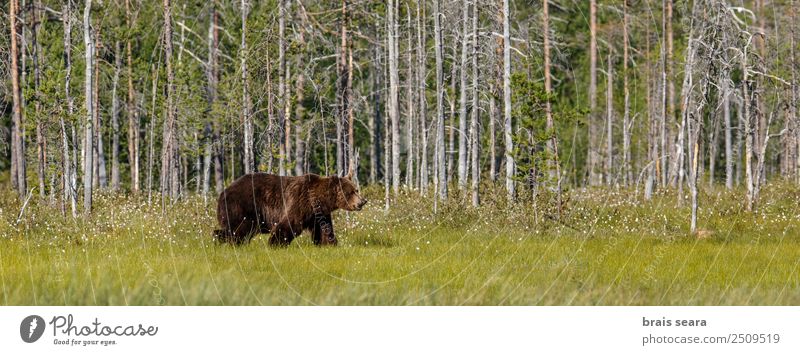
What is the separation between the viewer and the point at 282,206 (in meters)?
13.2

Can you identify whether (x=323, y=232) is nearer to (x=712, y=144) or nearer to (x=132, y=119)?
(x=712, y=144)

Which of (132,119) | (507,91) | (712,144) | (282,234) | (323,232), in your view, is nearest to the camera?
(282,234)

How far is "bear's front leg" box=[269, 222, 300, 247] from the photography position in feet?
42.2

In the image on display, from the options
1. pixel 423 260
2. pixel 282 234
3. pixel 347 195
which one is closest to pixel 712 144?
pixel 347 195

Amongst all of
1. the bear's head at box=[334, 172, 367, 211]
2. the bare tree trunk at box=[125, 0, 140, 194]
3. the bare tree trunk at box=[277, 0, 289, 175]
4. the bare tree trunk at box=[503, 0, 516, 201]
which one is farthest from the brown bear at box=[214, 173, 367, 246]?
the bare tree trunk at box=[125, 0, 140, 194]

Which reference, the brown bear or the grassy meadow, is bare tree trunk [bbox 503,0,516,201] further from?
the brown bear

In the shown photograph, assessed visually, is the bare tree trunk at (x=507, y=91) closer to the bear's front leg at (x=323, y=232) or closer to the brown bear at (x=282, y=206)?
the brown bear at (x=282, y=206)

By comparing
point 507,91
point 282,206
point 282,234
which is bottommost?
point 282,234

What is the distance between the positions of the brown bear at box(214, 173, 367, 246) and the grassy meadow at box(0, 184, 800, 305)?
29 cm

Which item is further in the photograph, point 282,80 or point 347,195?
point 282,80

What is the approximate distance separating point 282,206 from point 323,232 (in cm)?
75

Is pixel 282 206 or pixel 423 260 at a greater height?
pixel 282 206

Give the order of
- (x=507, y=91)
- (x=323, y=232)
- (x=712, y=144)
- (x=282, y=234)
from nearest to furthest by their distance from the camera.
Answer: (x=282, y=234) < (x=323, y=232) < (x=507, y=91) < (x=712, y=144)

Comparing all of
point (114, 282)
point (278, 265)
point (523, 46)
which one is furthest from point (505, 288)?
point (523, 46)
